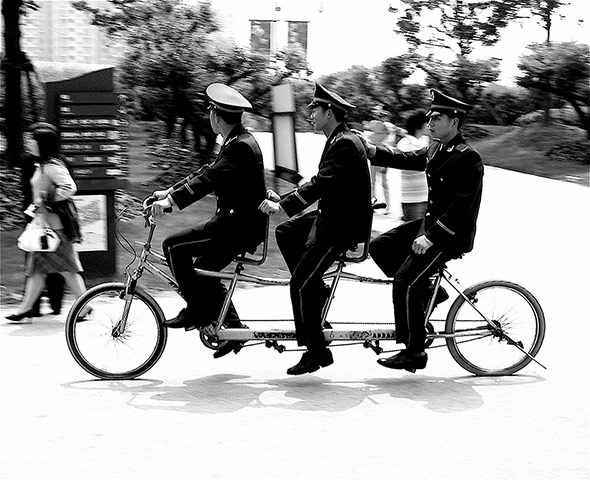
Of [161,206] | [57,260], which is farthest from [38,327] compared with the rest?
[161,206]

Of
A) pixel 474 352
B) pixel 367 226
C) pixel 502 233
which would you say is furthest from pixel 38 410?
pixel 502 233

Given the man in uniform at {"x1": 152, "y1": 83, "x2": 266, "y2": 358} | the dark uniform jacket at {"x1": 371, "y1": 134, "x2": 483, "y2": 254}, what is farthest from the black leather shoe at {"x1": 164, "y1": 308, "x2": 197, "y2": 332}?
the dark uniform jacket at {"x1": 371, "y1": 134, "x2": 483, "y2": 254}

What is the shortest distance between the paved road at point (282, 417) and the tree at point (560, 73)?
55.1ft

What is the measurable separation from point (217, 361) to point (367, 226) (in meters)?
1.49

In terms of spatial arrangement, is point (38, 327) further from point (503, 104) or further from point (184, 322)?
point (503, 104)

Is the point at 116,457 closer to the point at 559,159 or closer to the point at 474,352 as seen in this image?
the point at 474,352

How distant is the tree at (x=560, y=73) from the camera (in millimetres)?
23844

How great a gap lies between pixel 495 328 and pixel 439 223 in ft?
2.70

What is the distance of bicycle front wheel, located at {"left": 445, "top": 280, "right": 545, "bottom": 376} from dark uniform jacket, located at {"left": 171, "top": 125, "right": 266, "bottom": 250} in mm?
1395

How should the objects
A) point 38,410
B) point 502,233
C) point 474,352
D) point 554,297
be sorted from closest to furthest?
point 38,410 < point 474,352 < point 554,297 < point 502,233

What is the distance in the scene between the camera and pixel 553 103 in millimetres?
26719

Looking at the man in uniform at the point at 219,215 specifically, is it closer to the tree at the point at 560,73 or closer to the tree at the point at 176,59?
the tree at the point at 176,59

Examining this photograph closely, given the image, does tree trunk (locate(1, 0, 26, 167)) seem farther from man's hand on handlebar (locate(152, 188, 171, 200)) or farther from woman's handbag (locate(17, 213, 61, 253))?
man's hand on handlebar (locate(152, 188, 171, 200))

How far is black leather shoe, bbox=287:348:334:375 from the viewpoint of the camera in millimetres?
6281
